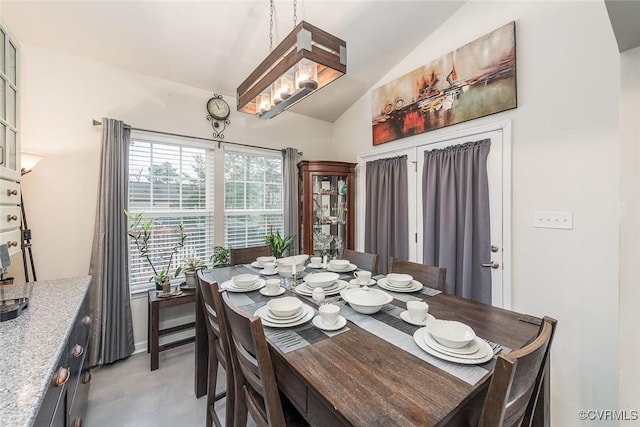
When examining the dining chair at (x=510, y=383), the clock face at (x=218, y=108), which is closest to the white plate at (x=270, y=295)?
the dining chair at (x=510, y=383)

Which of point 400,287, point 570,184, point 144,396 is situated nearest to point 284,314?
point 400,287

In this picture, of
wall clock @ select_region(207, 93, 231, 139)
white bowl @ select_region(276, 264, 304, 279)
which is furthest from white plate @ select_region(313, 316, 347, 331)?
wall clock @ select_region(207, 93, 231, 139)

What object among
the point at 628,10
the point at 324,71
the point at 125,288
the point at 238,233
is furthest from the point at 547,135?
the point at 125,288

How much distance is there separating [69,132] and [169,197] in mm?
913

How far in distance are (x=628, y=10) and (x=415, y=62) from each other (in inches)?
78.9

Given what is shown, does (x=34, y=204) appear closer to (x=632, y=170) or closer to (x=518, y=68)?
(x=632, y=170)

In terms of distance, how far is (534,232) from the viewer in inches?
77.9

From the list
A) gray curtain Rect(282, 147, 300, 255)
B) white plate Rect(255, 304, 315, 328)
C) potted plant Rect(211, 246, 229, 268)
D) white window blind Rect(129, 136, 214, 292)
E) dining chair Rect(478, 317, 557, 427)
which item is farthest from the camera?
gray curtain Rect(282, 147, 300, 255)

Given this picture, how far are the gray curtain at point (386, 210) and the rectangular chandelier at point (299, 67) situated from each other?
1659 mm

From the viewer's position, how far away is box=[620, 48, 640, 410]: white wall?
1.06 m

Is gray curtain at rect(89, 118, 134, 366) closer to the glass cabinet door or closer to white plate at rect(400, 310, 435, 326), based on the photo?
the glass cabinet door

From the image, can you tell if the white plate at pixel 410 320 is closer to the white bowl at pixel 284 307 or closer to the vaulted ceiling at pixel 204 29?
the white bowl at pixel 284 307

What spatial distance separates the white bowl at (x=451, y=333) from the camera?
38.2 inches

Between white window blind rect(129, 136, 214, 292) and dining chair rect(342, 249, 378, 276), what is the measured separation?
1605 millimetres
